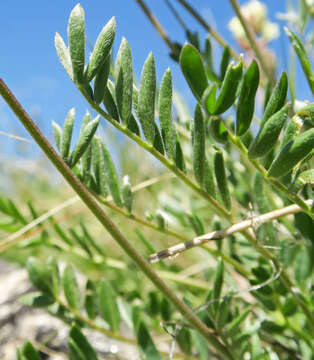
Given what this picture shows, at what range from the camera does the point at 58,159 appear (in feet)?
1.02

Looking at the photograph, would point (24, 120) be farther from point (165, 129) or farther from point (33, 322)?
point (33, 322)

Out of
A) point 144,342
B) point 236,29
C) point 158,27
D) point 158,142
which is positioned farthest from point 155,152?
point 236,29

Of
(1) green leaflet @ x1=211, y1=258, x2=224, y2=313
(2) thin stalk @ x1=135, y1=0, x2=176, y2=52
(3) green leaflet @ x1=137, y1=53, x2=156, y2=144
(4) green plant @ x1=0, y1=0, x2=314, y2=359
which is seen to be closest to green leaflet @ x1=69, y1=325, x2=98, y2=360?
(4) green plant @ x1=0, y1=0, x2=314, y2=359

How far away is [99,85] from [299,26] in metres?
0.52

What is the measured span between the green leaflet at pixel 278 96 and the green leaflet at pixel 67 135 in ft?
0.51

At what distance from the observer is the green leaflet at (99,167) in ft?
1.42

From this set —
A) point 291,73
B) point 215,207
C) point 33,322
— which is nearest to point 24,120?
point 215,207

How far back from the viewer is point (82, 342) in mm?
492

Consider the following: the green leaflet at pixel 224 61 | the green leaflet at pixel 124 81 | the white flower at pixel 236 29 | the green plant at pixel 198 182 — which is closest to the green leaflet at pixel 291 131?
the green plant at pixel 198 182

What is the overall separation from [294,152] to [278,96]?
0.04 metres

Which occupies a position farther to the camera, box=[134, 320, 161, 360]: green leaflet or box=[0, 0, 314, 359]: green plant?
box=[134, 320, 161, 360]: green leaflet

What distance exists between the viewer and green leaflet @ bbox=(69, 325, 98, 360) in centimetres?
49

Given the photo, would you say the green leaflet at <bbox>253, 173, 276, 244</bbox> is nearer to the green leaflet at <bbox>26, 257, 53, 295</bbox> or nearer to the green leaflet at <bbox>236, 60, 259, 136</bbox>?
the green leaflet at <bbox>236, 60, 259, 136</bbox>

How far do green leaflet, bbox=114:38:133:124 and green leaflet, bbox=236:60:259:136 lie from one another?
80mm
